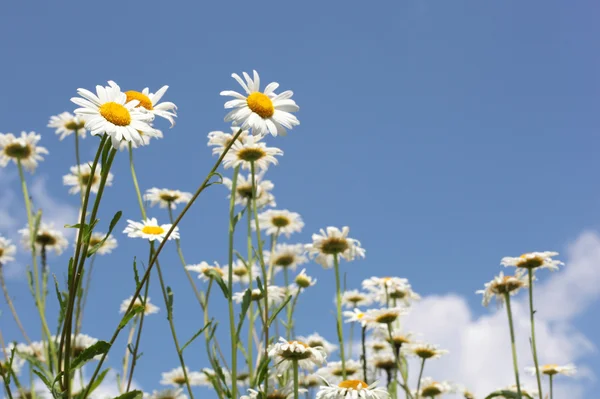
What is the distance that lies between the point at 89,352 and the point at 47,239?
412 centimetres

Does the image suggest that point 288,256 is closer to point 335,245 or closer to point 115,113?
point 335,245

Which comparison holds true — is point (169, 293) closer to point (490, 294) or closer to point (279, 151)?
point (279, 151)

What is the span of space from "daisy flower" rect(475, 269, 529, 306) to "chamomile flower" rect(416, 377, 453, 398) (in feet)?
2.99

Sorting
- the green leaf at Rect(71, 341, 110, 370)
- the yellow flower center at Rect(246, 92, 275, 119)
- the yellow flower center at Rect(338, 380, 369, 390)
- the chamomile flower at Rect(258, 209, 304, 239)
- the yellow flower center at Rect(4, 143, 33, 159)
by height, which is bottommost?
the yellow flower center at Rect(338, 380, 369, 390)

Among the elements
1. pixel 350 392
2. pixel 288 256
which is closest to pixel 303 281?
pixel 288 256

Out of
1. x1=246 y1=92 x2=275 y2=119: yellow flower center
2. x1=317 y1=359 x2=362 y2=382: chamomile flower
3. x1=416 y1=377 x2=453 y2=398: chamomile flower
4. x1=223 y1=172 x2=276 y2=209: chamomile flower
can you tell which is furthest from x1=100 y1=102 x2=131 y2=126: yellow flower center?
x1=416 y1=377 x2=453 y2=398: chamomile flower

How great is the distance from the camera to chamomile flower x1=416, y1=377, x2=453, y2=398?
455cm

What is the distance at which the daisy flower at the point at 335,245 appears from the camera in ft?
12.6

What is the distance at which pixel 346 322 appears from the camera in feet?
14.3

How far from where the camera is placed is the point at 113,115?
5.38 feet

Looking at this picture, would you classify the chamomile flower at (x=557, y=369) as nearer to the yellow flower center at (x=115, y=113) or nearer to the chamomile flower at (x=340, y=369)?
the chamomile flower at (x=340, y=369)

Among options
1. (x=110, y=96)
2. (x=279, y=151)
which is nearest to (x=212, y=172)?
(x=110, y=96)

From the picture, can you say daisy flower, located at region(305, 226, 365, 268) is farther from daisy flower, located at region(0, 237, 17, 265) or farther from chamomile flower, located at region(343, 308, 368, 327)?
daisy flower, located at region(0, 237, 17, 265)

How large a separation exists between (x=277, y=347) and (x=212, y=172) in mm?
1343
